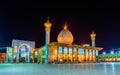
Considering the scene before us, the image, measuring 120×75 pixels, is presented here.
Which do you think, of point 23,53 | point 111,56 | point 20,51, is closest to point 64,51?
point 23,53

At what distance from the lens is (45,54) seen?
5681cm

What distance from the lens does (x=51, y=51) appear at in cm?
5653

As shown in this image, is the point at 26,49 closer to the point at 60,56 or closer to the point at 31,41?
the point at 31,41

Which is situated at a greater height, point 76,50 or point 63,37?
point 63,37

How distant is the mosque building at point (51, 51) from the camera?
56625mm

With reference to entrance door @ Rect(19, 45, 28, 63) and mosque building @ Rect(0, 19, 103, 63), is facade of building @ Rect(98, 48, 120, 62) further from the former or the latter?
entrance door @ Rect(19, 45, 28, 63)

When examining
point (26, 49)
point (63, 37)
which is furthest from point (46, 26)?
point (26, 49)

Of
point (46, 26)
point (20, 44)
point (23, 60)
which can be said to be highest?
point (46, 26)

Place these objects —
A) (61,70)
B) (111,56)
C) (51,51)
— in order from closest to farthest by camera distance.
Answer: (61,70)
(51,51)
(111,56)

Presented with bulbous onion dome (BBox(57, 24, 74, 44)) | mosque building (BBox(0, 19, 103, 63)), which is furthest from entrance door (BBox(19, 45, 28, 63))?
bulbous onion dome (BBox(57, 24, 74, 44))

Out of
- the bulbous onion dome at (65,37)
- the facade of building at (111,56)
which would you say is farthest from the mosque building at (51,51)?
the facade of building at (111,56)

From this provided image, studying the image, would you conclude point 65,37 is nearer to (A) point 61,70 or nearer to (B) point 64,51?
(B) point 64,51

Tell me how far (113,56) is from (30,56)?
4275cm

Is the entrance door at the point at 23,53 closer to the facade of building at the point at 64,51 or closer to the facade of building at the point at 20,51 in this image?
the facade of building at the point at 20,51
